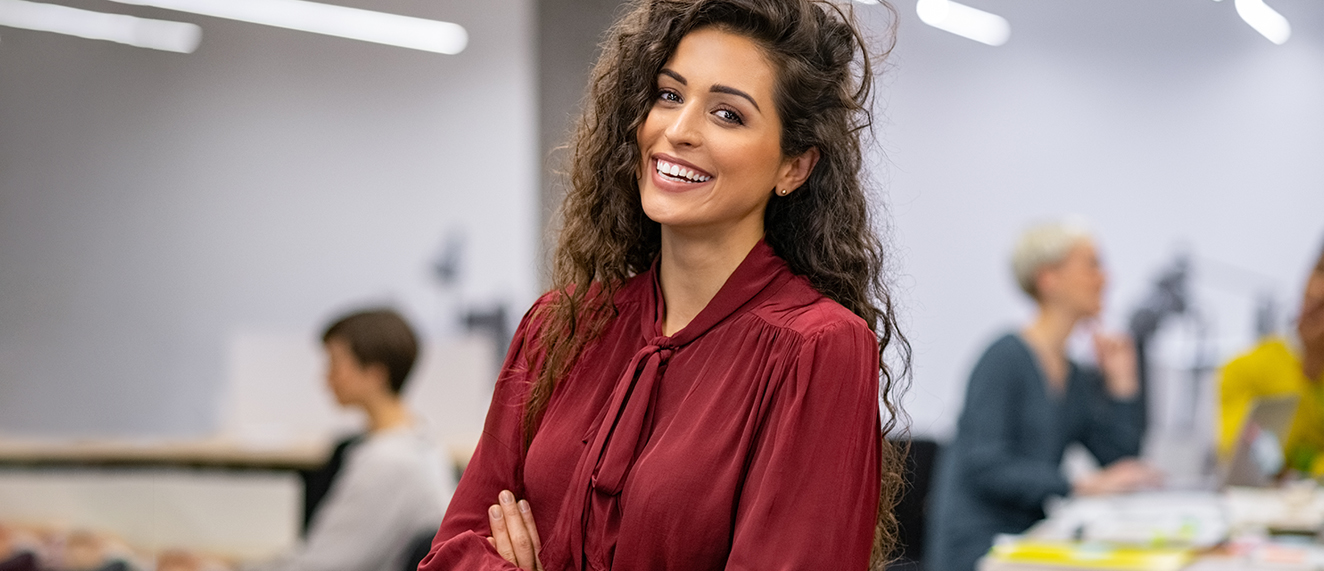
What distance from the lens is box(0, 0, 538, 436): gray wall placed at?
3.50 metres

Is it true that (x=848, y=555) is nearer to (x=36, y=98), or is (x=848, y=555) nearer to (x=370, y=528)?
(x=370, y=528)

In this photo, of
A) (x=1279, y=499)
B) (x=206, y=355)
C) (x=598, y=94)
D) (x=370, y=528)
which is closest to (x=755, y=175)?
(x=598, y=94)

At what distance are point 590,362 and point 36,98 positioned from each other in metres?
2.81

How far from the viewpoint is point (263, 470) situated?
3938 mm

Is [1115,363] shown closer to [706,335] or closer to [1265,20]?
[1265,20]

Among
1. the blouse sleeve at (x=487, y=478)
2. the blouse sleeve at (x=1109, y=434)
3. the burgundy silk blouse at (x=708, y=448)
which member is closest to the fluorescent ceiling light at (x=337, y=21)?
the blouse sleeve at (x=1109, y=434)

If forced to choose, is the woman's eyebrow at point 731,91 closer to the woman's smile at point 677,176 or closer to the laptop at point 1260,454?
the woman's smile at point 677,176

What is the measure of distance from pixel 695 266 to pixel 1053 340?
2.44m

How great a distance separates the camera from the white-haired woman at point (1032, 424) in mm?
3287

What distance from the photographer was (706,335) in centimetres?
132

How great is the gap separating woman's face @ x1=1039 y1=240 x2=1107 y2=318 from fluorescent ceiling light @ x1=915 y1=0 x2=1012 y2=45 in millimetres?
1864

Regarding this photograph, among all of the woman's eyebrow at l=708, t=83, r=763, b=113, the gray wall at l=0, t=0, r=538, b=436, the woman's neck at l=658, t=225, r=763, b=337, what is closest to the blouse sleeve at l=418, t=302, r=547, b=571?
the woman's neck at l=658, t=225, r=763, b=337

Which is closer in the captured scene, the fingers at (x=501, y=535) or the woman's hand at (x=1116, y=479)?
the fingers at (x=501, y=535)

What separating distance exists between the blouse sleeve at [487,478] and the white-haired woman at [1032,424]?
2.17 metres
